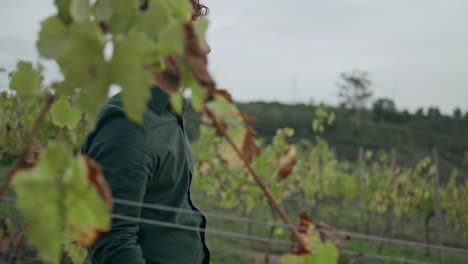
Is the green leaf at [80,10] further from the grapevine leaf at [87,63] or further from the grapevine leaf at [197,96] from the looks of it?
the grapevine leaf at [197,96]

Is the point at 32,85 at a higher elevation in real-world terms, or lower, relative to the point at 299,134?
lower

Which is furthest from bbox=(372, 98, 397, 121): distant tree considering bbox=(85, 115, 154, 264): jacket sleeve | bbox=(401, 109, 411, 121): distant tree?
bbox=(85, 115, 154, 264): jacket sleeve

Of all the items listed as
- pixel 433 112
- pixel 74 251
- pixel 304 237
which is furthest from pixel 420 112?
pixel 304 237

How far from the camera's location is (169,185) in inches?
60.5

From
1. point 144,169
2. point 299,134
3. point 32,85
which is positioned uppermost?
point 299,134

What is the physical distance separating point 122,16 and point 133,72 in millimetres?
120

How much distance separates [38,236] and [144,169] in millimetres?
977

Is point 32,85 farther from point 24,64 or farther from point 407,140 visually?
point 407,140

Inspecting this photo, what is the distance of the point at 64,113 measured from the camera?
3.06 ft

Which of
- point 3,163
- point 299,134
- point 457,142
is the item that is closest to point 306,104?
point 299,134

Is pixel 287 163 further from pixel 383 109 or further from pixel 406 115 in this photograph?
pixel 383 109

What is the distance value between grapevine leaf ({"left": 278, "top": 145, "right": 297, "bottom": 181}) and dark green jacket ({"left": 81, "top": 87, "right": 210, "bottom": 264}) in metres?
0.68

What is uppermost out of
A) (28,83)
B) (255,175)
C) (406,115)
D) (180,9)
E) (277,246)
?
(406,115)

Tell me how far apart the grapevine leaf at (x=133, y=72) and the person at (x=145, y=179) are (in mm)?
834
